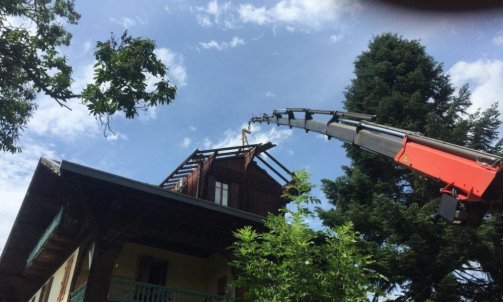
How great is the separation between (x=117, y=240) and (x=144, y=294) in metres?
1.62

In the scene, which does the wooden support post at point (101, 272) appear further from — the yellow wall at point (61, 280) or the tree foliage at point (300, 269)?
the tree foliage at point (300, 269)

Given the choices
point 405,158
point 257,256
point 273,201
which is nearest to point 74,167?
point 257,256

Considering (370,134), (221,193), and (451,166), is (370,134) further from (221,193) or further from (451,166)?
(221,193)

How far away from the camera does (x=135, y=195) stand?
11469 millimetres

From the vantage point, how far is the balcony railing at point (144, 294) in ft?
38.3

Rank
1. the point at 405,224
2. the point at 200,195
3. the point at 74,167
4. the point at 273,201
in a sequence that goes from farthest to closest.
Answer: the point at 273,201 → the point at 200,195 → the point at 405,224 → the point at 74,167

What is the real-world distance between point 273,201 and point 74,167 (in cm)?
1479

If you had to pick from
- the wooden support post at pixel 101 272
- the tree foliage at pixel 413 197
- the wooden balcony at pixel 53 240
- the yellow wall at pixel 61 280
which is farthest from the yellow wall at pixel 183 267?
the tree foliage at pixel 413 197

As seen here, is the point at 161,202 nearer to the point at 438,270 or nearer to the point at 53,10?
the point at 53,10

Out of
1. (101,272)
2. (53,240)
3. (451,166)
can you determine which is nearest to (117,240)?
(101,272)

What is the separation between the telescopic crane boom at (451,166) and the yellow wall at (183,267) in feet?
21.8

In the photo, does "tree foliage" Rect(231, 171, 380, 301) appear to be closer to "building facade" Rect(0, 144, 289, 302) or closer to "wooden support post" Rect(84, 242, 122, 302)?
"building facade" Rect(0, 144, 289, 302)

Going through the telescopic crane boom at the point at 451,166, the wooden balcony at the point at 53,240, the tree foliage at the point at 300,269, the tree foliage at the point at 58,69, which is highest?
the tree foliage at the point at 58,69

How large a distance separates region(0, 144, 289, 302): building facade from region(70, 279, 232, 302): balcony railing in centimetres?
3
